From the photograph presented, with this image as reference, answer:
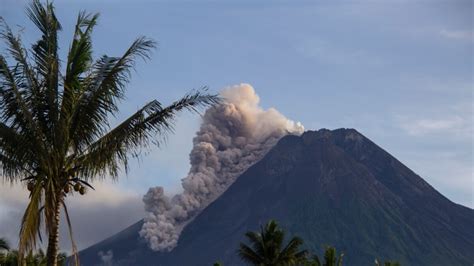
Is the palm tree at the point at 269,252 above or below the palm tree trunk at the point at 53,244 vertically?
above

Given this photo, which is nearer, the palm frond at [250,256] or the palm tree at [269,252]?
the palm frond at [250,256]

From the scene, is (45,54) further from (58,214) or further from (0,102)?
(58,214)

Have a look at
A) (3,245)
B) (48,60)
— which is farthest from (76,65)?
(3,245)

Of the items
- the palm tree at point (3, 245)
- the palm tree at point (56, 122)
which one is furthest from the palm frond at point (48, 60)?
the palm tree at point (3, 245)

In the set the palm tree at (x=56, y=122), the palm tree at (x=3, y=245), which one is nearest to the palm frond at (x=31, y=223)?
the palm tree at (x=56, y=122)

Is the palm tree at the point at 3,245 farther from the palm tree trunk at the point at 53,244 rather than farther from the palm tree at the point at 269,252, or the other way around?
the palm tree trunk at the point at 53,244

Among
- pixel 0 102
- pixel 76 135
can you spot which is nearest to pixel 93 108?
pixel 76 135

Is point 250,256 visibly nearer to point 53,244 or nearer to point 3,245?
point 3,245

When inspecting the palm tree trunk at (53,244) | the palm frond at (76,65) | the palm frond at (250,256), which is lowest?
the palm tree trunk at (53,244)

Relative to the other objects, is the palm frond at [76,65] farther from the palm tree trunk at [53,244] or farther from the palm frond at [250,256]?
the palm frond at [250,256]

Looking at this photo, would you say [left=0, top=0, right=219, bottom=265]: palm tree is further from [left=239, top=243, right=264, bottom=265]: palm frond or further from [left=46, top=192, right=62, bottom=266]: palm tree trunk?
[left=239, top=243, right=264, bottom=265]: palm frond

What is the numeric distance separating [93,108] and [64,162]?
145cm

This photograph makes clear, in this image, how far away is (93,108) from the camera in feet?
61.6

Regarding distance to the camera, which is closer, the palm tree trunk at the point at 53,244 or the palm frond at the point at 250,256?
the palm tree trunk at the point at 53,244
